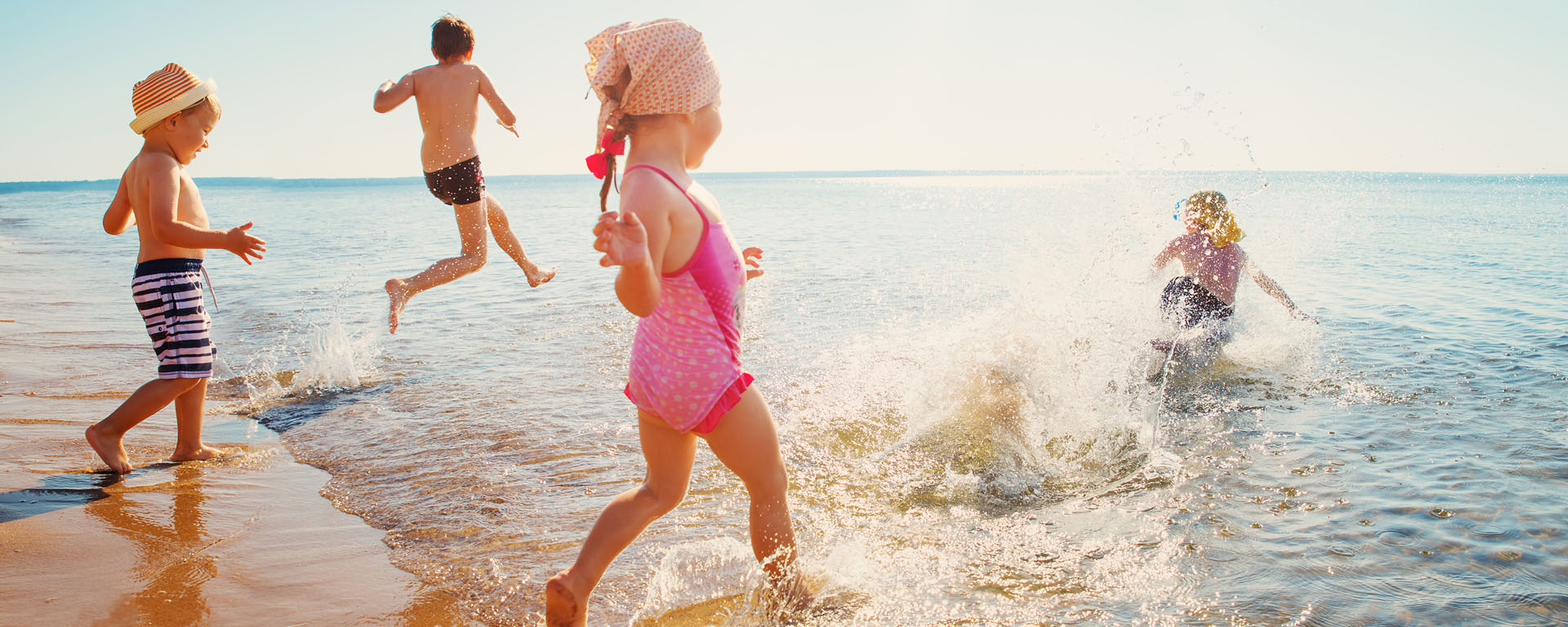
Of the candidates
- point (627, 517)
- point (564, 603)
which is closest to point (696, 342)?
point (627, 517)

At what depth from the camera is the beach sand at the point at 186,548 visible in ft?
9.00

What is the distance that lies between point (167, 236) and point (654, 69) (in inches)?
115

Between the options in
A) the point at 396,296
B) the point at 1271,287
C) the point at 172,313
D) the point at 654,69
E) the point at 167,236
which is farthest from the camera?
the point at 1271,287

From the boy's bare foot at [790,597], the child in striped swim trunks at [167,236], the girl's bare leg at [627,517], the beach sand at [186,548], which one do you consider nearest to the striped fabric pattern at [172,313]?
the child in striped swim trunks at [167,236]

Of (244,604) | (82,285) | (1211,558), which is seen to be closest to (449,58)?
(244,604)

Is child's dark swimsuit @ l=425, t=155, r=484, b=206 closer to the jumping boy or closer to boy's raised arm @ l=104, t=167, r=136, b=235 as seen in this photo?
the jumping boy

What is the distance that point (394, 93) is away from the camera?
4.68 m

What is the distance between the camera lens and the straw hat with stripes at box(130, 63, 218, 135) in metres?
3.99

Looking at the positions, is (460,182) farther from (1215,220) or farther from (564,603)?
(1215,220)

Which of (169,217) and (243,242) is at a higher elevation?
(169,217)

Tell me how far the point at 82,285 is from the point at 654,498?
42.1 feet

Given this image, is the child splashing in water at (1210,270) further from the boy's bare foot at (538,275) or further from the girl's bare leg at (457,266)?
the girl's bare leg at (457,266)

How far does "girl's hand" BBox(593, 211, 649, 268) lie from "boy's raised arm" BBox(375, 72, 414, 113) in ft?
10.9

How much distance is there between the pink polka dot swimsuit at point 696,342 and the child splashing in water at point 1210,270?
514 centimetres
